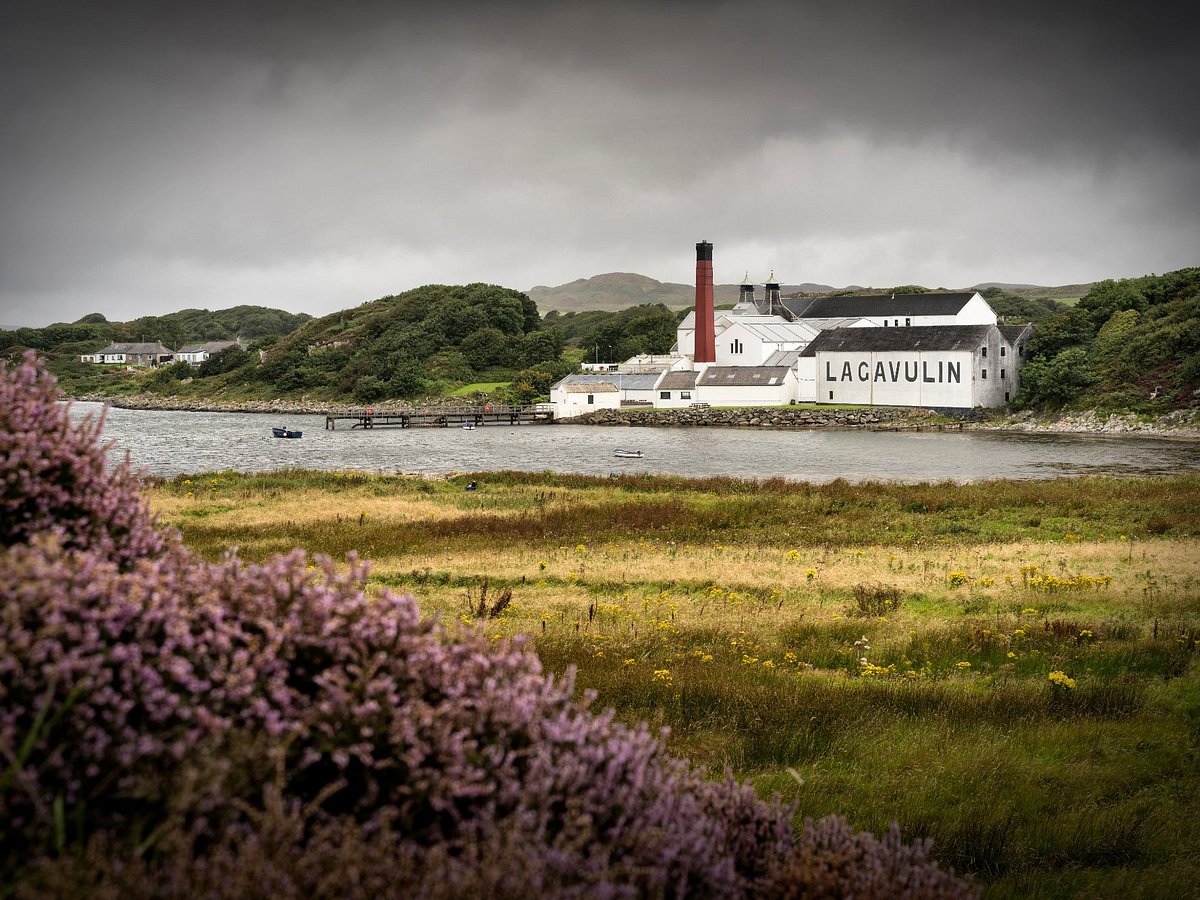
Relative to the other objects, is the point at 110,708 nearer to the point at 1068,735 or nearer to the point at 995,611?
the point at 1068,735

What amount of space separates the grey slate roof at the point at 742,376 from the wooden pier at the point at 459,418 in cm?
1853

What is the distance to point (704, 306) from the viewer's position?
114062mm

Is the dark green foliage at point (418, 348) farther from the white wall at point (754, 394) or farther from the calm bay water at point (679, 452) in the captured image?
the calm bay water at point (679, 452)

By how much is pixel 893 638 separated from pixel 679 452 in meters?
56.7

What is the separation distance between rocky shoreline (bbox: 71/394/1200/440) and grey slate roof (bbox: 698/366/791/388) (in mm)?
4915

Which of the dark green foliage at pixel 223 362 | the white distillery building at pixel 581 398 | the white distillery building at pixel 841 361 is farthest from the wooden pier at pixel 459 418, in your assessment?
the dark green foliage at pixel 223 362

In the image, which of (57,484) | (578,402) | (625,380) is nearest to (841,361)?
(625,380)

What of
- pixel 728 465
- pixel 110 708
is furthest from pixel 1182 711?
pixel 728 465

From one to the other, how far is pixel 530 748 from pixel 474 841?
45 centimetres

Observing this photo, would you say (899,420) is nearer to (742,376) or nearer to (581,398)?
(742,376)

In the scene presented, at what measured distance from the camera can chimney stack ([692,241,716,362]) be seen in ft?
367

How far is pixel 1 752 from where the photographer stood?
11.1 feet

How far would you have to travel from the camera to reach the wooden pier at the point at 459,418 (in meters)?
111

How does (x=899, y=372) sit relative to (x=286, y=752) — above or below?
above
